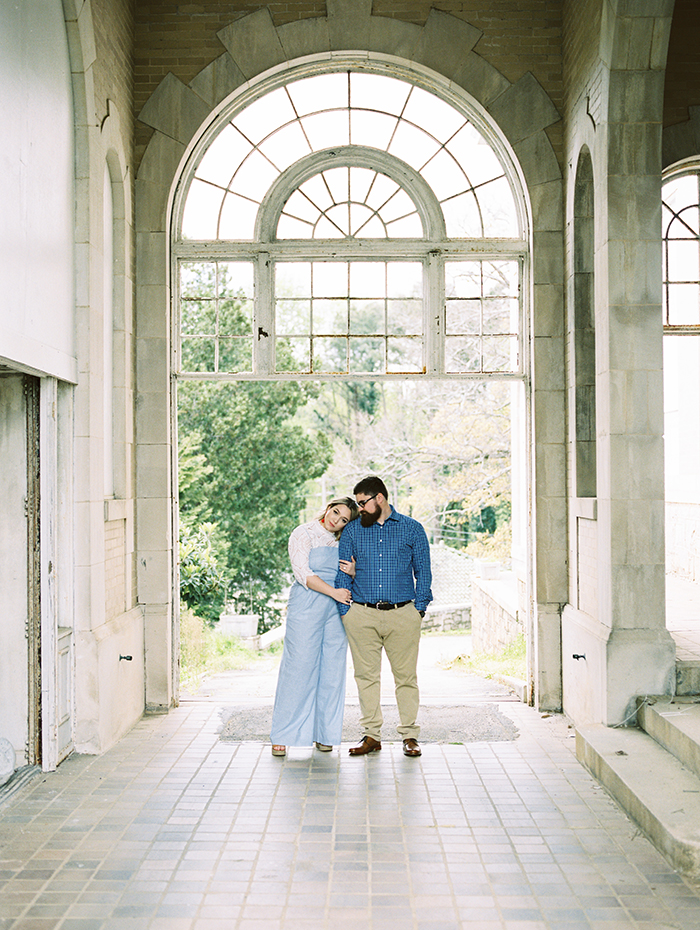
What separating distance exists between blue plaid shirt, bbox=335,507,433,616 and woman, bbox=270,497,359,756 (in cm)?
9

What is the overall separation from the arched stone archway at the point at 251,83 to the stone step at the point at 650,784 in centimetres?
165

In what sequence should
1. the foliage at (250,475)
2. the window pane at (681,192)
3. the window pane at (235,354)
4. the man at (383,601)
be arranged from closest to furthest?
1. the man at (383,601)
2. the window pane at (681,192)
3. the foliage at (250,475)
4. the window pane at (235,354)

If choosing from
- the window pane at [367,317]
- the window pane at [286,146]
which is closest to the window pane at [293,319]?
the window pane at [367,317]

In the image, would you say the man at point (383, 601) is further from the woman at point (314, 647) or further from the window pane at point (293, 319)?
the window pane at point (293, 319)

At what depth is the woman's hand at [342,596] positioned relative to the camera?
Answer: 542cm

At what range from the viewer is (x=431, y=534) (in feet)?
66.2

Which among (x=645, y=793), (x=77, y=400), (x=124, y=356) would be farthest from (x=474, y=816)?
(x=124, y=356)

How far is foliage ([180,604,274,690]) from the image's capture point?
10328 mm

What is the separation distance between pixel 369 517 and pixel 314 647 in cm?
90

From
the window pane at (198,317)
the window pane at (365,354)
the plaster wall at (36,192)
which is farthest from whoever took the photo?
the window pane at (365,354)

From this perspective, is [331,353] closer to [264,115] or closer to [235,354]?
[235,354]

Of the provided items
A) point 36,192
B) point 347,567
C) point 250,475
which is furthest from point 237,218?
point 250,475

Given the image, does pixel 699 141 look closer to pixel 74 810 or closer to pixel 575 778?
pixel 575 778

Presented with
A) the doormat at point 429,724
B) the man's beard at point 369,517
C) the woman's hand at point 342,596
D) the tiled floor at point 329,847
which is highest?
the man's beard at point 369,517
